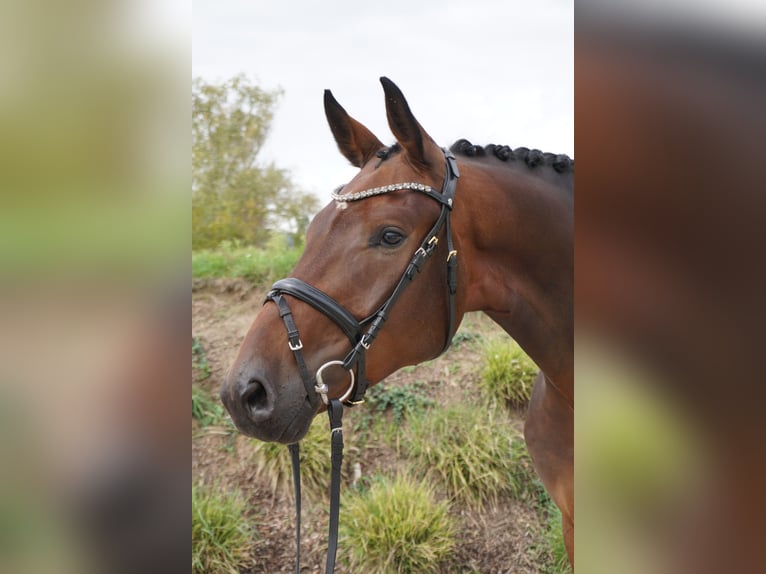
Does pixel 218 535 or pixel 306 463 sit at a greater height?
pixel 306 463

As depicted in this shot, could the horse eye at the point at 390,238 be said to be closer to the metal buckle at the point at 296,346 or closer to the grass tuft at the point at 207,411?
the metal buckle at the point at 296,346

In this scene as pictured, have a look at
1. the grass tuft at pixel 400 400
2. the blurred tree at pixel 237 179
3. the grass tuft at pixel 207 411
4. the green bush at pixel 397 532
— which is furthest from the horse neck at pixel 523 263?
the blurred tree at pixel 237 179

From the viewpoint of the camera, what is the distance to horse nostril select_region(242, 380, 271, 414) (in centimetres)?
188

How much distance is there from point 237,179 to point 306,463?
5282 millimetres

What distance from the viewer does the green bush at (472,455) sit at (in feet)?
16.4

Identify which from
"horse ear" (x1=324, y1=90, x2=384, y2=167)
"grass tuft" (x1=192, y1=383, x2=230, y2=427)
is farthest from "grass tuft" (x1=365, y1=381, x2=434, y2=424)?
"horse ear" (x1=324, y1=90, x2=384, y2=167)

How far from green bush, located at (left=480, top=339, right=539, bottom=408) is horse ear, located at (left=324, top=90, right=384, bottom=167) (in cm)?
367

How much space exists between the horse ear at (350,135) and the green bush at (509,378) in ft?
12.0

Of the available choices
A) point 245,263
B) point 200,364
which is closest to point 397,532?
point 200,364

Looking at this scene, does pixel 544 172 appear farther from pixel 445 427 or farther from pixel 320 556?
pixel 320 556

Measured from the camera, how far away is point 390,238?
211 centimetres

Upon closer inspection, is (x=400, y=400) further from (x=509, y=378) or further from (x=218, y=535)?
(x=218, y=535)
